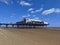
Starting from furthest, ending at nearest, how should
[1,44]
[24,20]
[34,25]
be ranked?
1. [24,20]
2. [34,25]
3. [1,44]

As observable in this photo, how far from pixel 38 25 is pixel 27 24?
7013 millimetres

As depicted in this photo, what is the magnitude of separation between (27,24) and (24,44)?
8688cm

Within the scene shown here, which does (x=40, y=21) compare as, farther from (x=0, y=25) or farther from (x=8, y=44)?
(x=8, y=44)

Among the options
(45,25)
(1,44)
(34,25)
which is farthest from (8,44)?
(45,25)

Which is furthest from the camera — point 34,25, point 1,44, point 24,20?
point 24,20

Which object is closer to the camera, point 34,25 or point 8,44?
point 8,44

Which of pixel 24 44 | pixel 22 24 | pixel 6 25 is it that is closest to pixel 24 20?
pixel 22 24

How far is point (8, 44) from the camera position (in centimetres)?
1123

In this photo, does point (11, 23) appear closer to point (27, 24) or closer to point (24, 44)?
point (27, 24)

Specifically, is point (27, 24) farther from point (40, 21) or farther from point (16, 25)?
point (40, 21)

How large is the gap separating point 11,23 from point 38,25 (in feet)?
55.7

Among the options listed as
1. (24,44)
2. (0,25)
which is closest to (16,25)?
(0,25)

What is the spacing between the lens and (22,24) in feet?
322

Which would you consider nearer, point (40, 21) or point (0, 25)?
point (0, 25)
